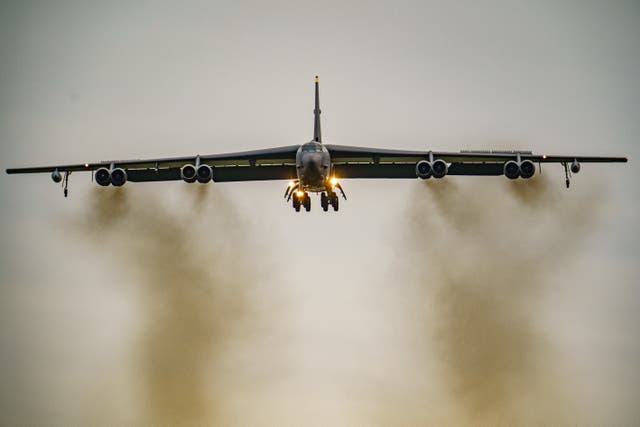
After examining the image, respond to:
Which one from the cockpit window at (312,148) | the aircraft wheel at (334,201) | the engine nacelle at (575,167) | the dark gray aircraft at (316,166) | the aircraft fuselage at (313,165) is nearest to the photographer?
the aircraft fuselage at (313,165)

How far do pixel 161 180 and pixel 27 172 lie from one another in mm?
5413

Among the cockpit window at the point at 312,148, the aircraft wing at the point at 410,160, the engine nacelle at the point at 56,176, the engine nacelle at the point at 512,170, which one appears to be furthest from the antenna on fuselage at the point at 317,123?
the engine nacelle at the point at 56,176

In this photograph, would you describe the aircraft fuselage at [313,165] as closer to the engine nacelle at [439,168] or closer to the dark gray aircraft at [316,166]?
the dark gray aircraft at [316,166]

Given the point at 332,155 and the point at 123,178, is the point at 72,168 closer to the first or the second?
the point at 123,178

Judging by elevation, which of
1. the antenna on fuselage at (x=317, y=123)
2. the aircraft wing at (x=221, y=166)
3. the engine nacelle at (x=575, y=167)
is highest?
the antenna on fuselage at (x=317, y=123)

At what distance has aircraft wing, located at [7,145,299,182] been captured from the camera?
32438 mm

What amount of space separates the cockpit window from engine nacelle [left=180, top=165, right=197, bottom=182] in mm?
4451

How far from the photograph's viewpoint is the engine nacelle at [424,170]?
30703 mm

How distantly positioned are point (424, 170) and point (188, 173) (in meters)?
8.80

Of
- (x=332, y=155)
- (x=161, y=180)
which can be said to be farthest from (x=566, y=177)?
(x=161, y=180)

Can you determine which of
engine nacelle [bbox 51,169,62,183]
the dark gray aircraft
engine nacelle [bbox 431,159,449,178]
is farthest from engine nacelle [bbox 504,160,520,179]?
engine nacelle [bbox 51,169,62,183]

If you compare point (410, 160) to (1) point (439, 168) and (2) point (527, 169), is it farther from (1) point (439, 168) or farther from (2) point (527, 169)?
(2) point (527, 169)

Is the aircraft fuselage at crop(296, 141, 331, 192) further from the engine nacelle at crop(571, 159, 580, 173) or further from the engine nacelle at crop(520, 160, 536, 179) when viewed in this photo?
the engine nacelle at crop(571, 159, 580, 173)

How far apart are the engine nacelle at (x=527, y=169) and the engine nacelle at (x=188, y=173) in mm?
12164
